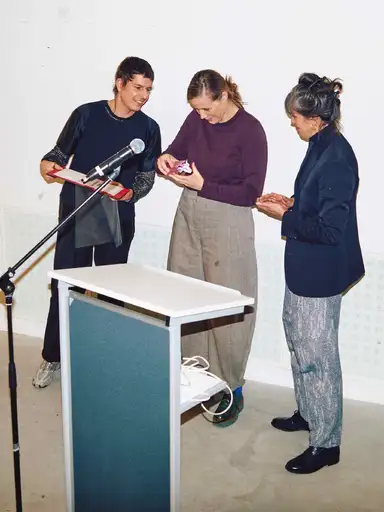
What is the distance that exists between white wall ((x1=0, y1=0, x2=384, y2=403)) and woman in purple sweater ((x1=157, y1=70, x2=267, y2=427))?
354 millimetres

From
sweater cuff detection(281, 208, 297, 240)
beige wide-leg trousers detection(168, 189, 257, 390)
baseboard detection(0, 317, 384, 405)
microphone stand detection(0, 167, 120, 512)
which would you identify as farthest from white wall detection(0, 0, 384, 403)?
microphone stand detection(0, 167, 120, 512)

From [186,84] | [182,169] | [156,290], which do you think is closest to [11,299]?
[156,290]

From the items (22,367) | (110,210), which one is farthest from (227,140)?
(22,367)

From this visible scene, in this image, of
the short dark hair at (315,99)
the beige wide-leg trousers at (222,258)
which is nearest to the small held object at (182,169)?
the beige wide-leg trousers at (222,258)

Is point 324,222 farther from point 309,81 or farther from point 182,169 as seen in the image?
point 182,169

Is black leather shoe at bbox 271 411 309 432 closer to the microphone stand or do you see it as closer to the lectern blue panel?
the lectern blue panel

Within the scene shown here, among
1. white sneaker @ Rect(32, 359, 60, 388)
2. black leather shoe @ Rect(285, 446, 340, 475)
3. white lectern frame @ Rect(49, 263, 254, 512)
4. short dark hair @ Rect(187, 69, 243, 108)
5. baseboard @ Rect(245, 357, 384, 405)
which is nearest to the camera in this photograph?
white lectern frame @ Rect(49, 263, 254, 512)

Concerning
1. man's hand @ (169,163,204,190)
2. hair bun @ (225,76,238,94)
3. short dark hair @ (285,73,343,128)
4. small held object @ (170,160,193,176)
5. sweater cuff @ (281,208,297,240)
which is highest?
hair bun @ (225,76,238,94)

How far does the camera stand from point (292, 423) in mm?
3396

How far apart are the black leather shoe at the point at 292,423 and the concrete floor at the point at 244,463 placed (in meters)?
0.04

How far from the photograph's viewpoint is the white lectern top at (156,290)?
2.08m

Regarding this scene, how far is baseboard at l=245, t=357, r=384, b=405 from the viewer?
3.69 m

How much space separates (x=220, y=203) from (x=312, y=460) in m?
1.17

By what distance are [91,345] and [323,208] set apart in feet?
3.20
